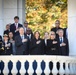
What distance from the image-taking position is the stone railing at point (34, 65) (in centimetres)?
1141

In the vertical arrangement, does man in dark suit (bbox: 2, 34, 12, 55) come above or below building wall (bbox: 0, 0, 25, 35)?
below

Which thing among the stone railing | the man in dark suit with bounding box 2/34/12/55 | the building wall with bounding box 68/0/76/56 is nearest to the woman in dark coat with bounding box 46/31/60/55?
the man in dark suit with bounding box 2/34/12/55

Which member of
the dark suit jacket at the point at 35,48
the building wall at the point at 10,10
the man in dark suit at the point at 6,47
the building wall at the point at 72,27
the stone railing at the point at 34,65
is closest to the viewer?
the stone railing at the point at 34,65

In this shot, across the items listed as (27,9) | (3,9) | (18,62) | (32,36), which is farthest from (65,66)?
(27,9)

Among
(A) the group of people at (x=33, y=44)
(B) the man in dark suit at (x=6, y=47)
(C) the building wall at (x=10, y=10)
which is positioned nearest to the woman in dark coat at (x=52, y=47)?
(A) the group of people at (x=33, y=44)

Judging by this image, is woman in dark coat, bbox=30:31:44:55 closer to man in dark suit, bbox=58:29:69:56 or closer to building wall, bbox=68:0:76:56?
man in dark suit, bbox=58:29:69:56

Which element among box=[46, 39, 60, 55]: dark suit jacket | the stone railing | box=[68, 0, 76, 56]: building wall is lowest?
the stone railing

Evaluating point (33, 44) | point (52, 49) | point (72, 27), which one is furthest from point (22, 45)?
point (72, 27)

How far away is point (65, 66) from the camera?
1148cm

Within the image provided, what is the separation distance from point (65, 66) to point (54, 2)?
8999mm

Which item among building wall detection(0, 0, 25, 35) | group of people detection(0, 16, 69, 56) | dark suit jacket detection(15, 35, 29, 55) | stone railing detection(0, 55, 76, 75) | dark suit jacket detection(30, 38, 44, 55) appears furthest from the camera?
building wall detection(0, 0, 25, 35)

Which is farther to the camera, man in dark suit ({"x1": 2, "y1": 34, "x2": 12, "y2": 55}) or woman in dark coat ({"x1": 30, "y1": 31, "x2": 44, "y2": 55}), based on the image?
man in dark suit ({"x1": 2, "y1": 34, "x2": 12, "y2": 55})

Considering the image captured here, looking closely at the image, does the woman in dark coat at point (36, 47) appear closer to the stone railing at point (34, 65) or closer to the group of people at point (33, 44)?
the group of people at point (33, 44)

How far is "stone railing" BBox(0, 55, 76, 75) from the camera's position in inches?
A: 449
